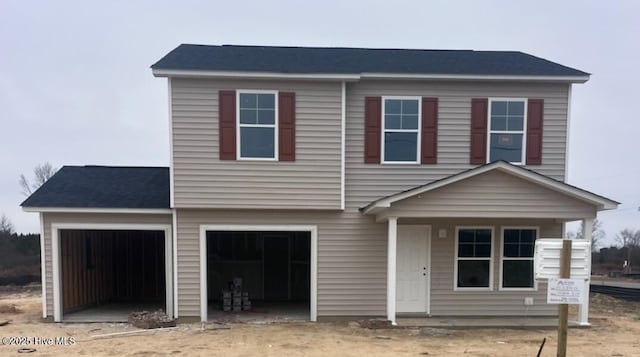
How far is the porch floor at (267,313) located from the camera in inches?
371

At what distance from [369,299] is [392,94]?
4542 mm

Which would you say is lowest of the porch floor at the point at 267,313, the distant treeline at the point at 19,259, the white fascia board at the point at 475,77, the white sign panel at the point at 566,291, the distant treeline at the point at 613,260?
the distant treeline at the point at 613,260

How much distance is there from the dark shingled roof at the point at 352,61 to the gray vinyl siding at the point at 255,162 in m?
0.39

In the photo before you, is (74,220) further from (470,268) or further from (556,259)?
(556,259)

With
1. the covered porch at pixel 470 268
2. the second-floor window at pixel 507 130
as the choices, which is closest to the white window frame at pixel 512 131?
the second-floor window at pixel 507 130

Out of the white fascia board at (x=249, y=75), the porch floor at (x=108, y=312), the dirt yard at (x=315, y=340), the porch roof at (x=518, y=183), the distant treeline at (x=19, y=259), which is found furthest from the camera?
the distant treeline at (x=19, y=259)

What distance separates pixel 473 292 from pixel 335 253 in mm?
3229

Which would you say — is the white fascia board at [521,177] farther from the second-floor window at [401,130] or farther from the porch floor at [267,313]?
the porch floor at [267,313]

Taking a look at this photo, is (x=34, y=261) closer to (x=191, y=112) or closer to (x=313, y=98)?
(x=191, y=112)

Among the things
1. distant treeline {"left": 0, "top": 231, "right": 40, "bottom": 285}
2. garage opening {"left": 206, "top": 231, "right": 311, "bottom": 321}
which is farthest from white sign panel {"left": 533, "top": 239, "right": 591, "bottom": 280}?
distant treeline {"left": 0, "top": 231, "right": 40, "bottom": 285}

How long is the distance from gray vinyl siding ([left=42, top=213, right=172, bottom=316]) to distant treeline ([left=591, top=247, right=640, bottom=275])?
32.1m

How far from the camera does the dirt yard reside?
22.7 feet

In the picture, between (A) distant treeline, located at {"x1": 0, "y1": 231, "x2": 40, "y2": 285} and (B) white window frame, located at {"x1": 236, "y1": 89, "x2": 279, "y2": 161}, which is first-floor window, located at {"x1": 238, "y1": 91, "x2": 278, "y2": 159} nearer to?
(B) white window frame, located at {"x1": 236, "y1": 89, "x2": 279, "y2": 161}

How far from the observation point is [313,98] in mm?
9016
